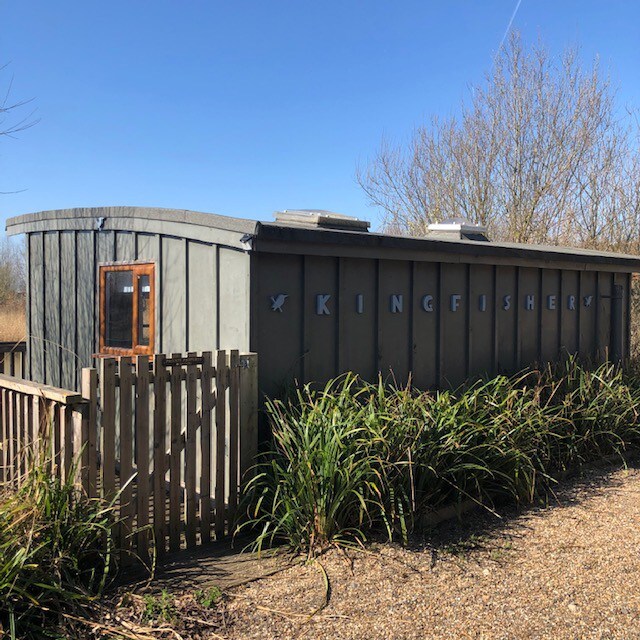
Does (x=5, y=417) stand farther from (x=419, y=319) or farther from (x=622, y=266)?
(x=622, y=266)

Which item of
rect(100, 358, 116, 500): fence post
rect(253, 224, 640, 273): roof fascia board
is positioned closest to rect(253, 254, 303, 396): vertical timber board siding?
rect(253, 224, 640, 273): roof fascia board

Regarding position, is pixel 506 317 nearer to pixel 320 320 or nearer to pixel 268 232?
pixel 320 320

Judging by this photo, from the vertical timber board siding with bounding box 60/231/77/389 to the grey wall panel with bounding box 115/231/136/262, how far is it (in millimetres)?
883

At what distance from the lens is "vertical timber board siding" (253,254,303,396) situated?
209 inches

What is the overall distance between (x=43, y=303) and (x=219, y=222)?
3.49 meters

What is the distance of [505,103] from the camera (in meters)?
17.0

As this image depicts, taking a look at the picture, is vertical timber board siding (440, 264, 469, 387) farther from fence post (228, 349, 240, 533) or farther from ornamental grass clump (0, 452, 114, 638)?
ornamental grass clump (0, 452, 114, 638)

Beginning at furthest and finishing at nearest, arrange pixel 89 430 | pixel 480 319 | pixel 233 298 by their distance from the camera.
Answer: pixel 480 319 < pixel 233 298 < pixel 89 430

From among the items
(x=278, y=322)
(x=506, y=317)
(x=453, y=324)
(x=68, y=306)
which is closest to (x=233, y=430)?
(x=278, y=322)

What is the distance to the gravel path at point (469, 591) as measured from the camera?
336 cm

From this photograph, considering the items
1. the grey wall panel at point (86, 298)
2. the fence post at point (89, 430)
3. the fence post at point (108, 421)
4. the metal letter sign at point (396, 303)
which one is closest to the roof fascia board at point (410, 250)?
the metal letter sign at point (396, 303)

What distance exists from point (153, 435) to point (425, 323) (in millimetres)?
3537

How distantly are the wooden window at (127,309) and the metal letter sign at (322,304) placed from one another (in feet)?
5.25

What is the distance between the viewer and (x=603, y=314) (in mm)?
9312
